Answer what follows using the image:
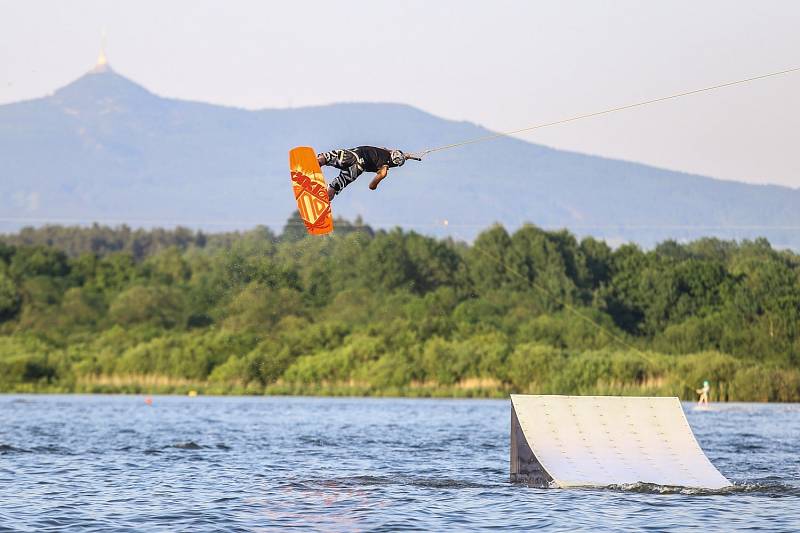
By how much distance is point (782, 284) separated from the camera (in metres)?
57.2

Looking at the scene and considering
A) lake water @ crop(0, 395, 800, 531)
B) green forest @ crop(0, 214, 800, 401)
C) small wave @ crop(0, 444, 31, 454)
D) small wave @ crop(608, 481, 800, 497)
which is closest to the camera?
lake water @ crop(0, 395, 800, 531)

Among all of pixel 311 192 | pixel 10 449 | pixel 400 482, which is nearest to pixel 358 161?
pixel 311 192

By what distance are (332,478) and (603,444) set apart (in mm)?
4604

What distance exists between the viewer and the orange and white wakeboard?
1917cm

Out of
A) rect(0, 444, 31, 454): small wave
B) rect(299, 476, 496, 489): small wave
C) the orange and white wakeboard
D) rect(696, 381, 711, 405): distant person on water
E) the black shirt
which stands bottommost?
rect(299, 476, 496, 489): small wave

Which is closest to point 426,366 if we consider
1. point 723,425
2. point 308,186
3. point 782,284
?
point 782,284

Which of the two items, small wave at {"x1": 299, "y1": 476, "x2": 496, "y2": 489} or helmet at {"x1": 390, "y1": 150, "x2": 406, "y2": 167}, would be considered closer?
helmet at {"x1": 390, "y1": 150, "x2": 406, "y2": 167}

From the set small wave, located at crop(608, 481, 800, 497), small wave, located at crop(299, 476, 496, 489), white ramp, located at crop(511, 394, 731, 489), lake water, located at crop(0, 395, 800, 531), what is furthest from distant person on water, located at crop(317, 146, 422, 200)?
small wave, located at crop(608, 481, 800, 497)

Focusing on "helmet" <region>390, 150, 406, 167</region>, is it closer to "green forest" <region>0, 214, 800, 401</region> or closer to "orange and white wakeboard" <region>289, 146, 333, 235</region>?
"orange and white wakeboard" <region>289, 146, 333, 235</region>

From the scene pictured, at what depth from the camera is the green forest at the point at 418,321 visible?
2057 inches

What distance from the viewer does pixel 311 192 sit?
757 inches

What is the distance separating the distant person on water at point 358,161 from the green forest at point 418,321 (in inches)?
966

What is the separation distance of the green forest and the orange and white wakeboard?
956 inches

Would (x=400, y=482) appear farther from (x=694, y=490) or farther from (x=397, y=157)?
(x=397, y=157)
